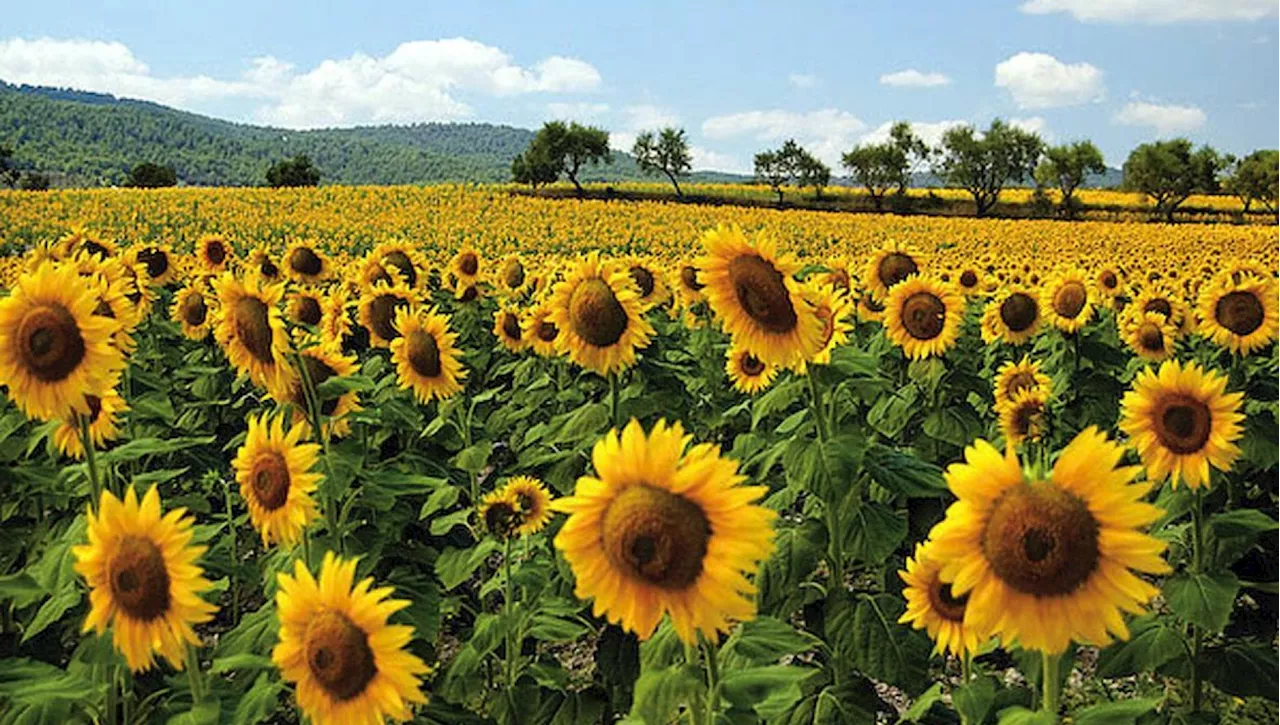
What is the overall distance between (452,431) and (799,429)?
9.07 ft

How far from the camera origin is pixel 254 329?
12.5 ft

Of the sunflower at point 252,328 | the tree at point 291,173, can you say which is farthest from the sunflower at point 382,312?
the tree at point 291,173

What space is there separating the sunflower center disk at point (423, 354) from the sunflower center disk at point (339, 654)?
257 cm

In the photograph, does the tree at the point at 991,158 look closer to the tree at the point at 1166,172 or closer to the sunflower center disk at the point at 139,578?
the tree at the point at 1166,172

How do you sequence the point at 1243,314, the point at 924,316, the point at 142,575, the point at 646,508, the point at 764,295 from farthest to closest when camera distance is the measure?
the point at 1243,314 < the point at 924,316 < the point at 764,295 < the point at 142,575 < the point at 646,508

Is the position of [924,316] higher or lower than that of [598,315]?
lower

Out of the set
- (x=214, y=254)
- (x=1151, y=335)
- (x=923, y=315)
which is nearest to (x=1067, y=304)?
(x=1151, y=335)

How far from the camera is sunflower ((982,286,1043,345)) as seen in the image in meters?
6.86

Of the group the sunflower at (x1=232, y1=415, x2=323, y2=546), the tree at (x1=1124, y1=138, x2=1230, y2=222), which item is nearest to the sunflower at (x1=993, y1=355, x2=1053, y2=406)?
the sunflower at (x1=232, y1=415, x2=323, y2=546)

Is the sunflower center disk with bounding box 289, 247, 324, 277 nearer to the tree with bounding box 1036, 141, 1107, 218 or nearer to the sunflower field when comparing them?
the sunflower field

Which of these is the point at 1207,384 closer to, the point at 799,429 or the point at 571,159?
the point at 799,429

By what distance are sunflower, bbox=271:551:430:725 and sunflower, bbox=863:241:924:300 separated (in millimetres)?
4363

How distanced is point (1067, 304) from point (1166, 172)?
72.0 meters

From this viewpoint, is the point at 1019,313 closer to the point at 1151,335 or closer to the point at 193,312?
the point at 1151,335
